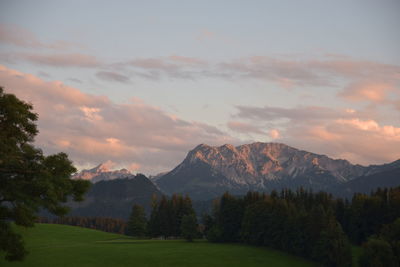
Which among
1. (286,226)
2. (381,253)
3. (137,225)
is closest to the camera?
(381,253)

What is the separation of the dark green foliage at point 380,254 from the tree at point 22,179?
77136mm

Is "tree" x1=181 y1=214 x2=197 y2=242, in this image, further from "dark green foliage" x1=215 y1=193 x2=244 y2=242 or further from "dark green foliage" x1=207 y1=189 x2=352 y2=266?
"dark green foliage" x1=215 y1=193 x2=244 y2=242

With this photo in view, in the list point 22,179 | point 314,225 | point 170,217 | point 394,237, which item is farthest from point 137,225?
point 22,179

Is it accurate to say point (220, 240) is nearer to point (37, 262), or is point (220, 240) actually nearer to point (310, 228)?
point (310, 228)

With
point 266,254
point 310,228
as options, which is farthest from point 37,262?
point 310,228

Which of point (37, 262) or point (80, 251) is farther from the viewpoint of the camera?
point (80, 251)

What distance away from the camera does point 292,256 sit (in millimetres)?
113062

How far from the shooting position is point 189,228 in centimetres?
13838

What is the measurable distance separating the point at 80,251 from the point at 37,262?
17.6 metres

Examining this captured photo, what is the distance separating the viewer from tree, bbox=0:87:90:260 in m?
21.0

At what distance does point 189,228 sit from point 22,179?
120004 mm

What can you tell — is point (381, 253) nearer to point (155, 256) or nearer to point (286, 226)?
point (286, 226)

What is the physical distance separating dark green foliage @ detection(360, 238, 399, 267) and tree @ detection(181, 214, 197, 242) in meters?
59.9

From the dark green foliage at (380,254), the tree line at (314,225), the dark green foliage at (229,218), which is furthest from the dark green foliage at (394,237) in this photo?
the dark green foliage at (229,218)
